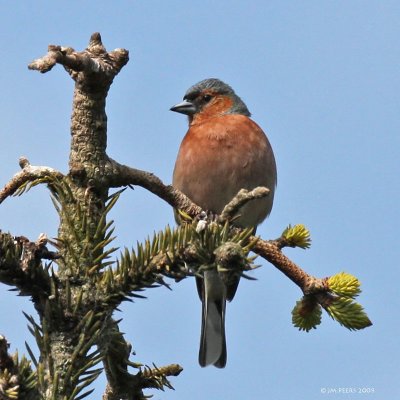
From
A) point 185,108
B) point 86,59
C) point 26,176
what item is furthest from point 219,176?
point 86,59

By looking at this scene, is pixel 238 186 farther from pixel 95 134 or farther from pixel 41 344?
pixel 41 344

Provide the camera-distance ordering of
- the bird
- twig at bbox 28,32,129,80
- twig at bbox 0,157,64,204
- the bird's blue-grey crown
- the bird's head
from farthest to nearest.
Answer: the bird's blue-grey crown → the bird's head → the bird → twig at bbox 0,157,64,204 → twig at bbox 28,32,129,80

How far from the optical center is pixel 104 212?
8.87 feet

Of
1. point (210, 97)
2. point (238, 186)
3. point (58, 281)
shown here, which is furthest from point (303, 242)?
point (210, 97)

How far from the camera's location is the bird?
5.73 metres

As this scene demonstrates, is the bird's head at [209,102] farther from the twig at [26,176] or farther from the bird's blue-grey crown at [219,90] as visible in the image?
the twig at [26,176]

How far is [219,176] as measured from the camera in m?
5.76

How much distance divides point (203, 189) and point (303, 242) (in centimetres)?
243

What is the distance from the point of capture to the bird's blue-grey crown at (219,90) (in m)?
7.18

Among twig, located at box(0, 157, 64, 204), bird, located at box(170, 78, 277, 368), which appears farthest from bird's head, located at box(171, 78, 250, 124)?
twig, located at box(0, 157, 64, 204)

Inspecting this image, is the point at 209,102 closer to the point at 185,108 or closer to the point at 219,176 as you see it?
the point at 185,108

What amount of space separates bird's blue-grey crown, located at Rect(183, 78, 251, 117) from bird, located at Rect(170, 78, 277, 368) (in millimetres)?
669

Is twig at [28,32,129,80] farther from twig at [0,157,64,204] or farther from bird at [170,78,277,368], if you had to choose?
bird at [170,78,277,368]

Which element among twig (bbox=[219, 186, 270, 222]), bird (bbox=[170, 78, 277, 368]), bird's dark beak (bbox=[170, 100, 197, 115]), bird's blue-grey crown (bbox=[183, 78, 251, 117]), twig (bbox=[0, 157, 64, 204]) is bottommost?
twig (bbox=[219, 186, 270, 222])
